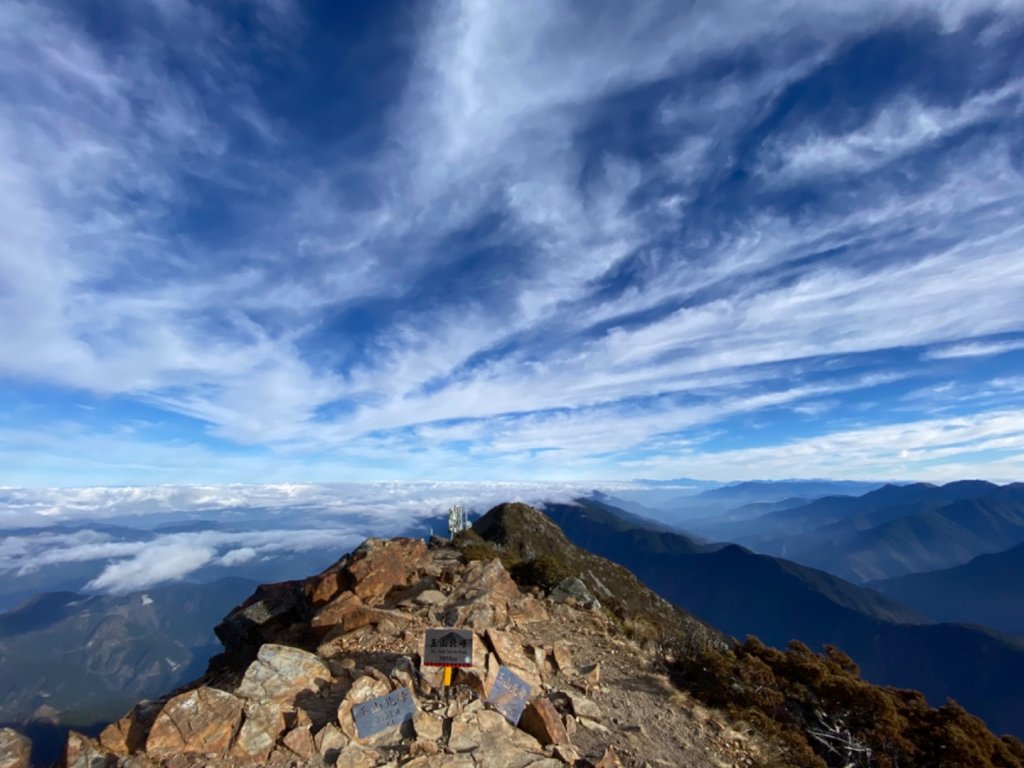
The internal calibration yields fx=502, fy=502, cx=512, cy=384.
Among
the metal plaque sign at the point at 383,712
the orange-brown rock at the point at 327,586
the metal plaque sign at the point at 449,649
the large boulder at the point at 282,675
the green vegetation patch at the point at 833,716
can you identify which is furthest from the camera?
the orange-brown rock at the point at 327,586

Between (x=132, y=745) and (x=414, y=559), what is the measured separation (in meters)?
15.1

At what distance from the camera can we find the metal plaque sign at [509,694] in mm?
13562

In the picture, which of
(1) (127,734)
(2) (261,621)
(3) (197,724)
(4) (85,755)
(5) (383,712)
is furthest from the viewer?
(2) (261,621)

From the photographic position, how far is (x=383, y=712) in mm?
12703

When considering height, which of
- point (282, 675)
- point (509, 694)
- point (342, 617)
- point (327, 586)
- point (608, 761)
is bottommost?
point (608, 761)

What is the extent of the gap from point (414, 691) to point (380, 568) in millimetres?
10007

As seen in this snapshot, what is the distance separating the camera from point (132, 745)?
39.6 feet

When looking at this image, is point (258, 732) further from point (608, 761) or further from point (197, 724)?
point (608, 761)

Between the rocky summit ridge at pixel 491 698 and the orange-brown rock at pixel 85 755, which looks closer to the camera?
the orange-brown rock at pixel 85 755

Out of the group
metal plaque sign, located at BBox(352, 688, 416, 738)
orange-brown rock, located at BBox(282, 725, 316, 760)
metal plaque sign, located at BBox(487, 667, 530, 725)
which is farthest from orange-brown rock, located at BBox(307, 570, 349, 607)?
metal plaque sign, located at BBox(487, 667, 530, 725)

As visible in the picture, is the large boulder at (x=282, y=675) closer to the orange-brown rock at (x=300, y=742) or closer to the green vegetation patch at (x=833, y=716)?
the orange-brown rock at (x=300, y=742)

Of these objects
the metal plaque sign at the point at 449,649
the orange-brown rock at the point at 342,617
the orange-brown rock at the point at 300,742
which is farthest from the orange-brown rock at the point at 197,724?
the orange-brown rock at the point at 342,617

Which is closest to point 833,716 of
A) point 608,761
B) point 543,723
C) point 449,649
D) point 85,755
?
point 608,761

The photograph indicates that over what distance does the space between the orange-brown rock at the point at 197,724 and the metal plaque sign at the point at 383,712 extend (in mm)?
2943
